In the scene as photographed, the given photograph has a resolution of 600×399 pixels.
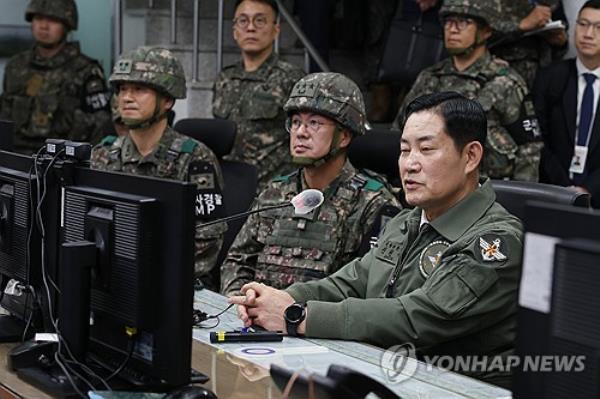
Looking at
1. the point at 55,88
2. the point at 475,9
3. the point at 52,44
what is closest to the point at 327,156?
the point at 475,9

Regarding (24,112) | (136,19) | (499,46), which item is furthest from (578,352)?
(136,19)

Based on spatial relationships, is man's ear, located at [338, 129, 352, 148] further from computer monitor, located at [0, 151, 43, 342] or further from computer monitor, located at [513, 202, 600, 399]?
computer monitor, located at [513, 202, 600, 399]

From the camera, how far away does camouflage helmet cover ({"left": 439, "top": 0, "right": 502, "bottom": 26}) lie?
497 centimetres

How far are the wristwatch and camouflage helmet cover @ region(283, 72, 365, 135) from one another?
3.89 feet

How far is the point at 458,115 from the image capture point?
2.82 m

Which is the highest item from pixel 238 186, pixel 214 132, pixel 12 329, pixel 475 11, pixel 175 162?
pixel 475 11

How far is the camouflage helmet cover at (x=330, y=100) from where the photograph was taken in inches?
147

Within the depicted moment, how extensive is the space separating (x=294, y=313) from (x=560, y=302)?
126 cm

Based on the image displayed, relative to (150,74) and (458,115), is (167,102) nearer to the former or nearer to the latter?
(150,74)

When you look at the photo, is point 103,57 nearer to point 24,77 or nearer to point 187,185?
point 24,77

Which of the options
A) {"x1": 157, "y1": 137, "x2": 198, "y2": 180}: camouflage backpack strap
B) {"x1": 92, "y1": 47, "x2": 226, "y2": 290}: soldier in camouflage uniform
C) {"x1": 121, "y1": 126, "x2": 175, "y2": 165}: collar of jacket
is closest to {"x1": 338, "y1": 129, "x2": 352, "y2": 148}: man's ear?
{"x1": 92, "y1": 47, "x2": 226, "y2": 290}: soldier in camouflage uniform

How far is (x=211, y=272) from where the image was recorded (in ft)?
13.8

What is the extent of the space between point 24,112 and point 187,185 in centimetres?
458

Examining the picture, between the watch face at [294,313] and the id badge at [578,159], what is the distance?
2.60 metres
